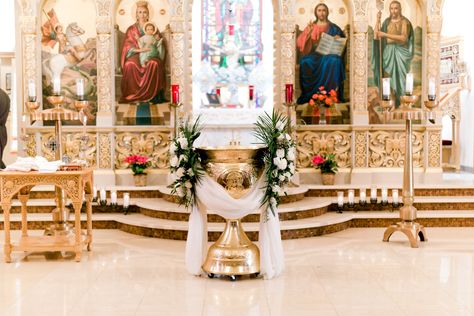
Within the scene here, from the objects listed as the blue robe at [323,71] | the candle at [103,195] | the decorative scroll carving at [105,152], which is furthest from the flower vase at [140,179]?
the blue robe at [323,71]

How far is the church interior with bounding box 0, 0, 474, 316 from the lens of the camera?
6.62 m

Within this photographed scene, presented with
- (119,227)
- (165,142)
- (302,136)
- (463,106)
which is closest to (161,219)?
(119,227)

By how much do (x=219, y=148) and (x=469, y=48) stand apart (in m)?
9.68

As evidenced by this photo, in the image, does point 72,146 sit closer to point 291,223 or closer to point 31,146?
point 31,146

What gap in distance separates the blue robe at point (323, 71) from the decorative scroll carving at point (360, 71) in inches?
12.6

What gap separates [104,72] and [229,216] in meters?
5.48

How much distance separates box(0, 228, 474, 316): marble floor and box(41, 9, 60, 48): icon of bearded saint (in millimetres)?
4352

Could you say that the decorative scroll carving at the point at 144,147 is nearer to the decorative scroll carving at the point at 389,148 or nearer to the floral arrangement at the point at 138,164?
the floral arrangement at the point at 138,164

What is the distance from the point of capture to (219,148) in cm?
678

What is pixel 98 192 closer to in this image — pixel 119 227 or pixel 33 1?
pixel 119 227

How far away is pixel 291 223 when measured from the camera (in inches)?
360

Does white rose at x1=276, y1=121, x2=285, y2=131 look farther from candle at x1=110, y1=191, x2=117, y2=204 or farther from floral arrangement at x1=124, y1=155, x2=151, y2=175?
floral arrangement at x1=124, y1=155, x2=151, y2=175

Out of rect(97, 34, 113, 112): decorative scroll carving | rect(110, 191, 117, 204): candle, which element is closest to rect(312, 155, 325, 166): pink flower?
rect(110, 191, 117, 204): candle

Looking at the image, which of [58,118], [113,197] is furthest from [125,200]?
[58,118]
